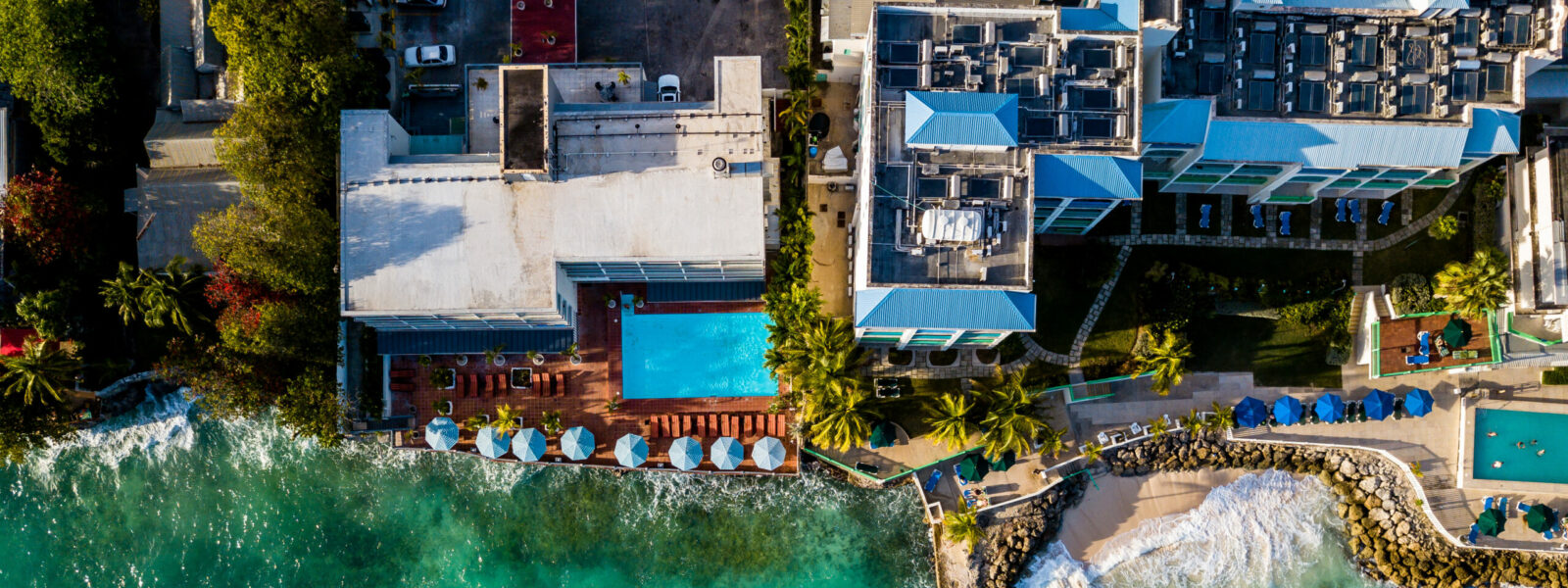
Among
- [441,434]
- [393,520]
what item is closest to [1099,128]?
[441,434]

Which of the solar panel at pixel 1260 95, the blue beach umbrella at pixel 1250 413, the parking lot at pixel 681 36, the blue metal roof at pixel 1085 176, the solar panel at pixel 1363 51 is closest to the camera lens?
the blue metal roof at pixel 1085 176

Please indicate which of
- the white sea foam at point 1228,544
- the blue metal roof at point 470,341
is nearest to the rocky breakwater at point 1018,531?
the white sea foam at point 1228,544

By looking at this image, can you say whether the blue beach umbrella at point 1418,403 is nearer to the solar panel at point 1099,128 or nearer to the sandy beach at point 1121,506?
the sandy beach at point 1121,506

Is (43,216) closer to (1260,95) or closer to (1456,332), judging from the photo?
(1260,95)

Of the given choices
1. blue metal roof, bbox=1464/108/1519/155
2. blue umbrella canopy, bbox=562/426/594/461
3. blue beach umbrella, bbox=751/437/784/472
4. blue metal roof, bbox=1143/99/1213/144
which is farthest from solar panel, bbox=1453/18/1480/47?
blue umbrella canopy, bbox=562/426/594/461

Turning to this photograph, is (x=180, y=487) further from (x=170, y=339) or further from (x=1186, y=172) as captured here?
(x=1186, y=172)

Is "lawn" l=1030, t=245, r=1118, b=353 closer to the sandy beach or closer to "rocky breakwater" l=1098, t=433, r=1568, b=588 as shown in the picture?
"rocky breakwater" l=1098, t=433, r=1568, b=588
